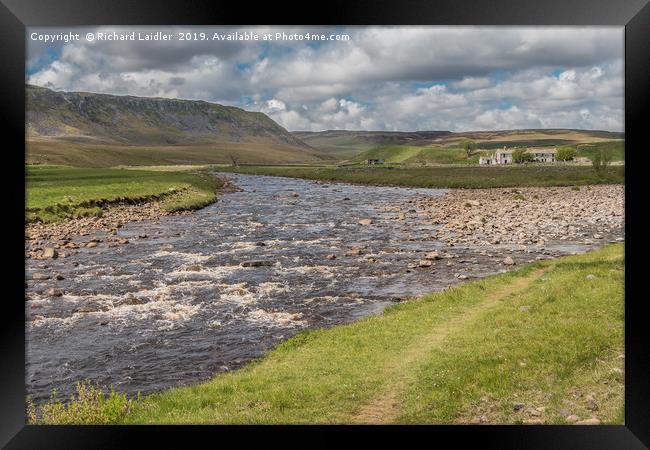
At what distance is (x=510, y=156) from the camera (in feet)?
465

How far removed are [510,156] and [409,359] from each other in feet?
456

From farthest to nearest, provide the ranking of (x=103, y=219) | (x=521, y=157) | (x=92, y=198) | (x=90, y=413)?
1. (x=521, y=157)
2. (x=92, y=198)
3. (x=103, y=219)
4. (x=90, y=413)

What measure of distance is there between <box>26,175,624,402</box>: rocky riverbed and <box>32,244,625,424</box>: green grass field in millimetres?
2188

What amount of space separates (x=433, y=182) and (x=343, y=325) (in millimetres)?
76502

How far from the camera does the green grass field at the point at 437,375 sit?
34.5 ft

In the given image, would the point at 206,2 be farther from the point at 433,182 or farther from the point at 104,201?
the point at 433,182

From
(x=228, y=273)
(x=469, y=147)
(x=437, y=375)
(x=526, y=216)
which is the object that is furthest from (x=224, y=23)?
(x=469, y=147)

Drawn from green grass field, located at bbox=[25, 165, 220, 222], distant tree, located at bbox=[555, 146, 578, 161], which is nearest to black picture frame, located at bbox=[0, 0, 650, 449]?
green grass field, located at bbox=[25, 165, 220, 222]

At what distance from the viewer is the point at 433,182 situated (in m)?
90.8

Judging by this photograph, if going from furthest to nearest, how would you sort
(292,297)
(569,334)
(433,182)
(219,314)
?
(433,182) < (292,297) < (219,314) < (569,334)

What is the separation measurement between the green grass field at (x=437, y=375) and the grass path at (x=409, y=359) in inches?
1.2

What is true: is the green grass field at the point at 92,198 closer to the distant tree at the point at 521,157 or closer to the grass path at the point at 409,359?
the grass path at the point at 409,359

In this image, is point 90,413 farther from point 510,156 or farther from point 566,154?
point 510,156
